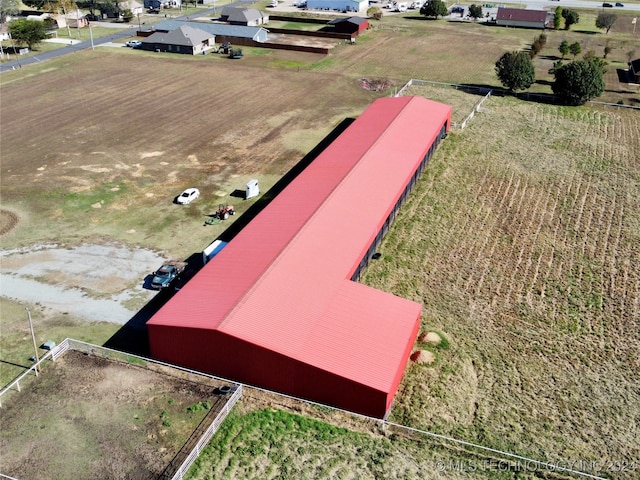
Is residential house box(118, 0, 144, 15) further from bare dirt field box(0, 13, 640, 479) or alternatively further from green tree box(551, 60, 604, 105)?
green tree box(551, 60, 604, 105)

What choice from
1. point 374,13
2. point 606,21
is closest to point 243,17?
point 374,13

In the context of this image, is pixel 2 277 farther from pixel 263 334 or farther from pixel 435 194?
pixel 435 194

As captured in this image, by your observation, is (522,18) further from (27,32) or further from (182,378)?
(182,378)

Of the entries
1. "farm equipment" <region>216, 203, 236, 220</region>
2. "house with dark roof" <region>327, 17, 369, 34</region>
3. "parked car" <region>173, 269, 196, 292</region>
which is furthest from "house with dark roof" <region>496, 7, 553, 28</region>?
"parked car" <region>173, 269, 196, 292</region>

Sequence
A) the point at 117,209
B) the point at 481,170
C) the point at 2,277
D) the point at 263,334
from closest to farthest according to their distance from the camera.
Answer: the point at 263,334 → the point at 2,277 → the point at 117,209 → the point at 481,170

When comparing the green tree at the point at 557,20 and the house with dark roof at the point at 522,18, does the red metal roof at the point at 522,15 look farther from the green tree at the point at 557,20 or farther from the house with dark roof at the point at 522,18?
the green tree at the point at 557,20

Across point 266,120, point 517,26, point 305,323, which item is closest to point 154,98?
point 266,120
